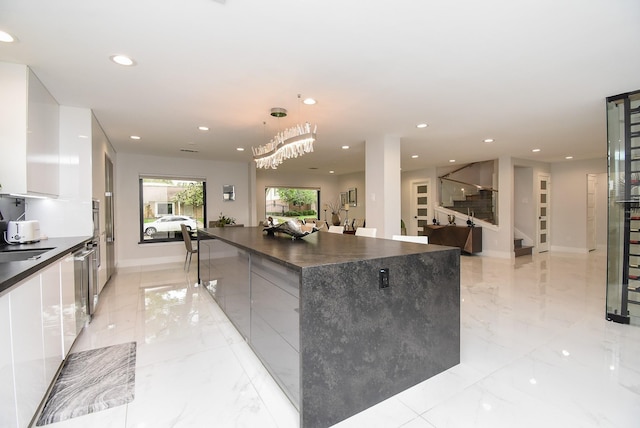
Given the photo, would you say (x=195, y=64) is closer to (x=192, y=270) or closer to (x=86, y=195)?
(x=86, y=195)

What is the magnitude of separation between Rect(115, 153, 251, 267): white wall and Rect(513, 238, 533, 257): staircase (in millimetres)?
6704

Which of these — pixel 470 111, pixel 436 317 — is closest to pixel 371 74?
pixel 470 111

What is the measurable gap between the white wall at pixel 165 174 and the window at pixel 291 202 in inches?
86.1

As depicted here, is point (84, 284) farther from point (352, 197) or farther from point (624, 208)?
point (352, 197)

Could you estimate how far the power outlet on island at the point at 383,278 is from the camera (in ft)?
6.03

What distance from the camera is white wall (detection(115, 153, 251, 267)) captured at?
646 cm

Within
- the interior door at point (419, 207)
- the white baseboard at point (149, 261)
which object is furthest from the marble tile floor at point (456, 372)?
the interior door at point (419, 207)

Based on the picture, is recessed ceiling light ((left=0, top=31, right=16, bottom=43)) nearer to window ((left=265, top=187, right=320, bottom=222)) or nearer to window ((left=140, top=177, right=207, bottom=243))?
window ((left=140, top=177, right=207, bottom=243))

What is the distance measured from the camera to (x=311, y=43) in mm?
2195

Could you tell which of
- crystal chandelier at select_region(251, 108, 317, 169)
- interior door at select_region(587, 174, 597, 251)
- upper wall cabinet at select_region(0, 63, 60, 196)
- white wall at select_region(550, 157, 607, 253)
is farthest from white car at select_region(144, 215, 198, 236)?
interior door at select_region(587, 174, 597, 251)

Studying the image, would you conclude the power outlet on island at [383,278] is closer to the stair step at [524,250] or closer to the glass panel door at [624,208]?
the glass panel door at [624,208]

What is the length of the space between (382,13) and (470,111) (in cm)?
246

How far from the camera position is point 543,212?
811 centimetres

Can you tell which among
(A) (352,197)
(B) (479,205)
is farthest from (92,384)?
(A) (352,197)
